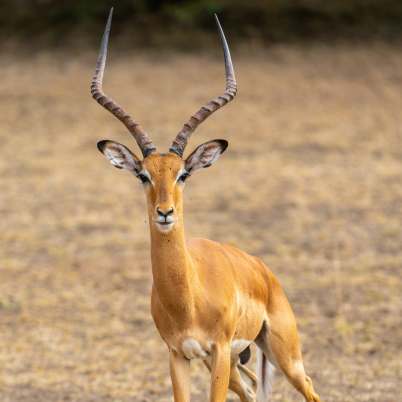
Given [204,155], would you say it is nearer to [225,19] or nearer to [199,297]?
[199,297]

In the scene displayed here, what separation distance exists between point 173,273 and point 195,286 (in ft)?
0.67

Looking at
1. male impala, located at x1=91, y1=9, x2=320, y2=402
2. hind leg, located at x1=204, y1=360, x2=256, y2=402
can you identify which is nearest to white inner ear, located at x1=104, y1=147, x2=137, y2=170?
male impala, located at x1=91, y1=9, x2=320, y2=402

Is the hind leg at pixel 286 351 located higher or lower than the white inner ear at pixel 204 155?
lower

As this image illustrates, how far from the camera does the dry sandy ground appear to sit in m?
10.3

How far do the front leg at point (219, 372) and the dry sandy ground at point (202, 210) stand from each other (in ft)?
7.74

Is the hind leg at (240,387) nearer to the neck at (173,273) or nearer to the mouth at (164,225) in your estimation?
the neck at (173,273)

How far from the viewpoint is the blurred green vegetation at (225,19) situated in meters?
24.2

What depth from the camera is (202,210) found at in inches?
631

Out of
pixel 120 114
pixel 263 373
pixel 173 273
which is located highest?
pixel 120 114

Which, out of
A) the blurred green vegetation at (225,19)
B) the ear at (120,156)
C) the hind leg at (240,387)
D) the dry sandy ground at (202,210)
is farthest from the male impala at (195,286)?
the blurred green vegetation at (225,19)

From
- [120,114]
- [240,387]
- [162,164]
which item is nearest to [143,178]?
[162,164]

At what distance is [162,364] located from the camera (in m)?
10.3

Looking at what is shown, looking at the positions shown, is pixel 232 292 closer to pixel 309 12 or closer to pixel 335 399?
pixel 335 399

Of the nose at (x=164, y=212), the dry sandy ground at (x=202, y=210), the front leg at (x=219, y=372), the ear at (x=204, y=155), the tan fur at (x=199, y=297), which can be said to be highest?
the ear at (x=204, y=155)
